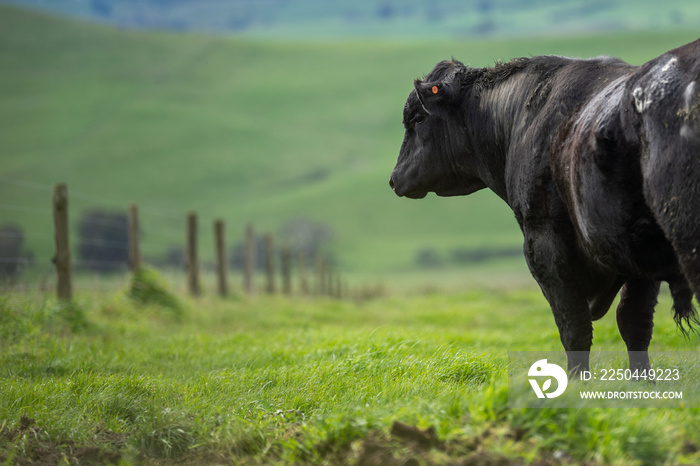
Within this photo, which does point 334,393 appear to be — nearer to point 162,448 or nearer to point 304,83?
point 162,448

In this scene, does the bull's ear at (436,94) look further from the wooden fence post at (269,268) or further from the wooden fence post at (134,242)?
the wooden fence post at (269,268)

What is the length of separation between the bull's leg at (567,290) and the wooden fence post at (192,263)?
1182 centimetres

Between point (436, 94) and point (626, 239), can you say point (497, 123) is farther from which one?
point (626, 239)

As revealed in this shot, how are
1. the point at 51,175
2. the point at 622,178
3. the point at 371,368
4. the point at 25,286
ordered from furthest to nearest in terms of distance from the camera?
the point at 51,175, the point at 25,286, the point at 371,368, the point at 622,178

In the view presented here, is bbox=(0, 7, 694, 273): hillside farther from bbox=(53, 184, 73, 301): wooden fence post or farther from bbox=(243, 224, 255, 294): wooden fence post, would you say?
bbox=(53, 184, 73, 301): wooden fence post

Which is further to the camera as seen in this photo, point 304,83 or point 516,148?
point 304,83

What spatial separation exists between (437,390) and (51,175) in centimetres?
8630

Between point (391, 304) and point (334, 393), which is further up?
point (334, 393)

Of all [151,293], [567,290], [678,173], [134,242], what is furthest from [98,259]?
[678,173]

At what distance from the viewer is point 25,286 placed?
9680mm

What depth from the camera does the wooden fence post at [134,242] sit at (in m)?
12.6

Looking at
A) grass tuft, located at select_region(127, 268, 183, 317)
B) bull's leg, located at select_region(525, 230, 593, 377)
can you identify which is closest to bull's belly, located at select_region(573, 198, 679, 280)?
bull's leg, located at select_region(525, 230, 593, 377)

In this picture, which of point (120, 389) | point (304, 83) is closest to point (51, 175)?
point (304, 83)

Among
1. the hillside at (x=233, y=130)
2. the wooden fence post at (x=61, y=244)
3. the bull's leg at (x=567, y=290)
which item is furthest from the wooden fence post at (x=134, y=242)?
the hillside at (x=233, y=130)
